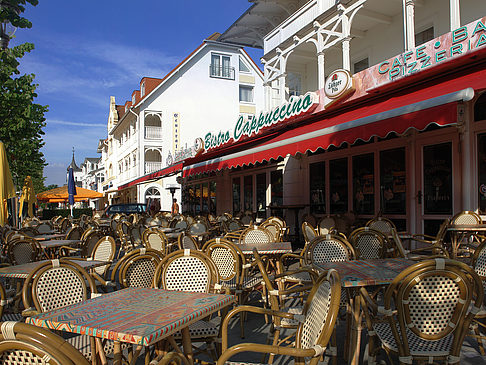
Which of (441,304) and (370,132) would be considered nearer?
(441,304)

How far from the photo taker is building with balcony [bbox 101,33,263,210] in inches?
1102

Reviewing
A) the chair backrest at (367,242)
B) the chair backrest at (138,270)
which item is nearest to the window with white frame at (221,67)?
the chair backrest at (367,242)

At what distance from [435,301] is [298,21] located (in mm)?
11403

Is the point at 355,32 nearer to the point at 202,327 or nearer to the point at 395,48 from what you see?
the point at 395,48

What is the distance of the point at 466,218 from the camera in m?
6.86

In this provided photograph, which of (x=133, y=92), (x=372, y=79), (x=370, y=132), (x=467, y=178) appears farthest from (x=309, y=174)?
(x=133, y=92)

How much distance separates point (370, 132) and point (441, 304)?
13.4 feet

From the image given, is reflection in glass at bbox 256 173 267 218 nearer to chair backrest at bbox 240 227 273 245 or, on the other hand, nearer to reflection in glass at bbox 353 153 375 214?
reflection in glass at bbox 353 153 375 214

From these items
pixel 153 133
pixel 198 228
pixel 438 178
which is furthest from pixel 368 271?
pixel 153 133

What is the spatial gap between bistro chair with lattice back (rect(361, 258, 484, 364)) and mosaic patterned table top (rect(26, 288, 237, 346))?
114 centimetres

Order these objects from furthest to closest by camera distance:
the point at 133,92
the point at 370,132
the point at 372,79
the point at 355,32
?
the point at 133,92 → the point at 355,32 → the point at 372,79 → the point at 370,132

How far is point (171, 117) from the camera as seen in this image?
28.5m

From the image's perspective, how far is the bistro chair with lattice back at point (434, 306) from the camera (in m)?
2.34

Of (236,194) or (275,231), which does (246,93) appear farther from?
(275,231)
